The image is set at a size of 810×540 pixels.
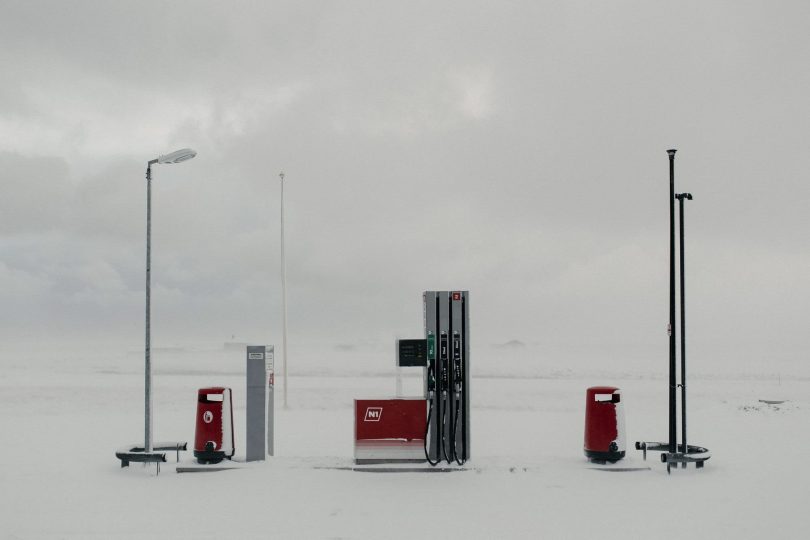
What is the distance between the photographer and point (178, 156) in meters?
Answer: 10.4

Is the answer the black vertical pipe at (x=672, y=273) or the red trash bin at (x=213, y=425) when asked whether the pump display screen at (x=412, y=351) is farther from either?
the black vertical pipe at (x=672, y=273)

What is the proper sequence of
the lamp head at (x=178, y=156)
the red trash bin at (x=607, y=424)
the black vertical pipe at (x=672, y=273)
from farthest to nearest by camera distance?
the black vertical pipe at (x=672, y=273) < the red trash bin at (x=607, y=424) < the lamp head at (x=178, y=156)

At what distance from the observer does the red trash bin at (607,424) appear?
10469mm

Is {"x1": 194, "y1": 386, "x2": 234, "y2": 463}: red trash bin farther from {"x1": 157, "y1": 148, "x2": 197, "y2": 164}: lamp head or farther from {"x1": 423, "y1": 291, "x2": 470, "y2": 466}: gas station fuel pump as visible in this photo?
{"x1": 157, "y1": 148, "x2": 197, "y2": 164}: lamp head

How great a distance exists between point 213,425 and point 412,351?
2897 millimetres

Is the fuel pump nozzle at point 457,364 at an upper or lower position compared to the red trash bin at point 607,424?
upper

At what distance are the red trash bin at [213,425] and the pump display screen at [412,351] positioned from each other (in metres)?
2.47

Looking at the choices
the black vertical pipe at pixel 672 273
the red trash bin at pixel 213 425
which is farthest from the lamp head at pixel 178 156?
the black vertical pipe at pixel 672 273

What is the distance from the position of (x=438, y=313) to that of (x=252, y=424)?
296 cm

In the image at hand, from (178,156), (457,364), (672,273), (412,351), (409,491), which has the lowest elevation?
(409,491)

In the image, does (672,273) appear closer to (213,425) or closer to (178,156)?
(213,425)

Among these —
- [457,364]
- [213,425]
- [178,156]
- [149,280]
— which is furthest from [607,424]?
[178,156]

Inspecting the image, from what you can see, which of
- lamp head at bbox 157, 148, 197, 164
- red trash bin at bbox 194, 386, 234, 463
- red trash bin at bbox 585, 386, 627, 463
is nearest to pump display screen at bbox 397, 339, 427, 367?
red trash bin at bbox 585, 386, 627, 463

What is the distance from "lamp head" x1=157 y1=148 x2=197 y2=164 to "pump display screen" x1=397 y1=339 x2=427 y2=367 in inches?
149
